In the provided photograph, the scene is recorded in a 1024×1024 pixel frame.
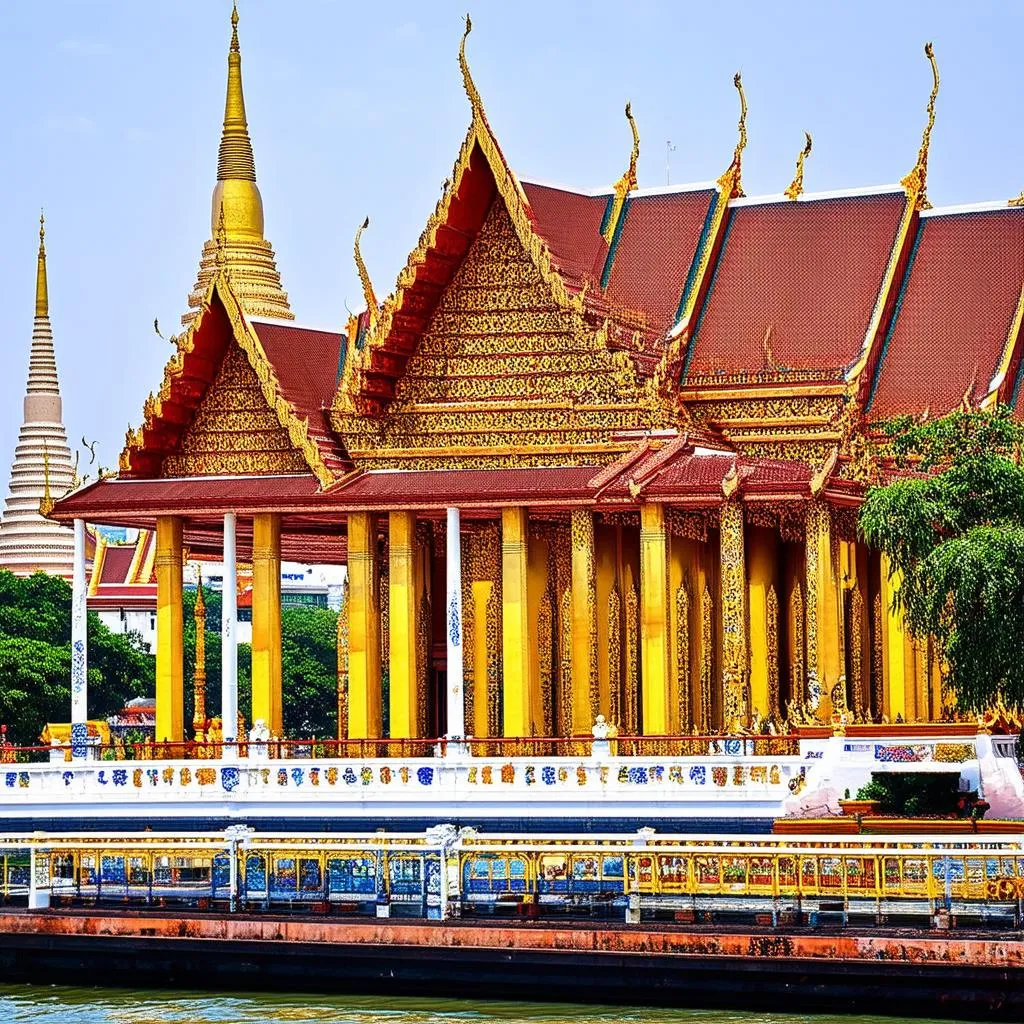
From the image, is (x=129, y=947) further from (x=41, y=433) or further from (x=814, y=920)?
(x=41, y=433)

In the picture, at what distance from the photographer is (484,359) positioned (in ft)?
105

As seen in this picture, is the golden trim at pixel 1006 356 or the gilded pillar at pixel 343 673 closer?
the golden trim at pixel 1006 356

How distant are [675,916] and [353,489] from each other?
9672 millimetres

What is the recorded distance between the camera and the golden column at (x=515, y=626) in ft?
100

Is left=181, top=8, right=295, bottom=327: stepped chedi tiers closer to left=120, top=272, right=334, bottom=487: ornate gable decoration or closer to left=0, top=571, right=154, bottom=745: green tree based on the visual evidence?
left=0, top=571, right=154, bottom=745: green tree

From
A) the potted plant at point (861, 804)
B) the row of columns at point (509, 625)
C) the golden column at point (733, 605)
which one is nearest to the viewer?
the potted plant at point (861, 804)

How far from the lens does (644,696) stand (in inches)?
1176

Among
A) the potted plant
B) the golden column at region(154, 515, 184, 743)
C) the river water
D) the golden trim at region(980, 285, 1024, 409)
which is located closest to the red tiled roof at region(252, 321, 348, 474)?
the golden column at region(154, 515, 184, 743)

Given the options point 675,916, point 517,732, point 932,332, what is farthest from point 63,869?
point 932,332

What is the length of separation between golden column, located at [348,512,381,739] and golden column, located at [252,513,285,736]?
39.3 inches

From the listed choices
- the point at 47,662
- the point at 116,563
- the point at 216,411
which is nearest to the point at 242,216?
the point at 47,662

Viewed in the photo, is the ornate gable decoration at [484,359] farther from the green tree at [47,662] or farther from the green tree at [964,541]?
the green tree at [47,662]

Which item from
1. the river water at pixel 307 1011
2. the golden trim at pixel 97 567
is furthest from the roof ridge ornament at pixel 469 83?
the golden trim at pixel 97 567

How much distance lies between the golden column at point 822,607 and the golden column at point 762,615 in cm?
171
